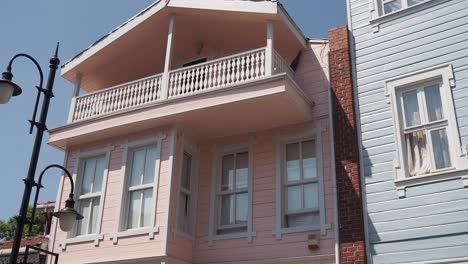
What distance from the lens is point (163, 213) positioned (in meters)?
11.1

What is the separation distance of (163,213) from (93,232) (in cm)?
220

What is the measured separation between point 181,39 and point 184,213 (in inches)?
189

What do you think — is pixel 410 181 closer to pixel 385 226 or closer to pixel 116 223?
pixel 385 226

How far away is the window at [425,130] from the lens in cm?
943

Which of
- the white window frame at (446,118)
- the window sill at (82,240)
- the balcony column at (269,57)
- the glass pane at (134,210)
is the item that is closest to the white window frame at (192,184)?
the glass pane at (134,210)

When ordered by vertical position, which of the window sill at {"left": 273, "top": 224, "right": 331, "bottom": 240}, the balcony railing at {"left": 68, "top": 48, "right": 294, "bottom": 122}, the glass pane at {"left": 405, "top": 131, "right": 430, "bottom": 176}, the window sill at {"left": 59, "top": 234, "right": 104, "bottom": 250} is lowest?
the window sill at {"left": 59, "top": 234, "right": 104, "bottom": 250}

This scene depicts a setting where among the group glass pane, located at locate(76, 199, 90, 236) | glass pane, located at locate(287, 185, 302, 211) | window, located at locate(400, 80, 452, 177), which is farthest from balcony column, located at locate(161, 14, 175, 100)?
window, located at locate(400, 80, 452, 177)

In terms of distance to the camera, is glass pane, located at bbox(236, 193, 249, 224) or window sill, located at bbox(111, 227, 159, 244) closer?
window sill, located at bbox(111, 227, 159, 244)

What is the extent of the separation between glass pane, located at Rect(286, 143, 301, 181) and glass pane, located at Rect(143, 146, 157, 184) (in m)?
3.12

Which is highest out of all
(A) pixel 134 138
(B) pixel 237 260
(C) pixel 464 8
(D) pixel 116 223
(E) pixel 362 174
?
(C) pixel 464 8

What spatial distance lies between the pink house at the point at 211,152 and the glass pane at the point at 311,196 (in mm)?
25

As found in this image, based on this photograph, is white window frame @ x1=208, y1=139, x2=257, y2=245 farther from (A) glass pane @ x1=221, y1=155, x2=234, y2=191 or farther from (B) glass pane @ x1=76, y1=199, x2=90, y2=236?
(B) glass pane @ x1=76, y1=199, x2=90, y2=236

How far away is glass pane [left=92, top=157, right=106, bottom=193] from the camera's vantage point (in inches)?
502

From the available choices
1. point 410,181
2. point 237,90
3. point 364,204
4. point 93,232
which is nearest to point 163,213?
point 93,232
